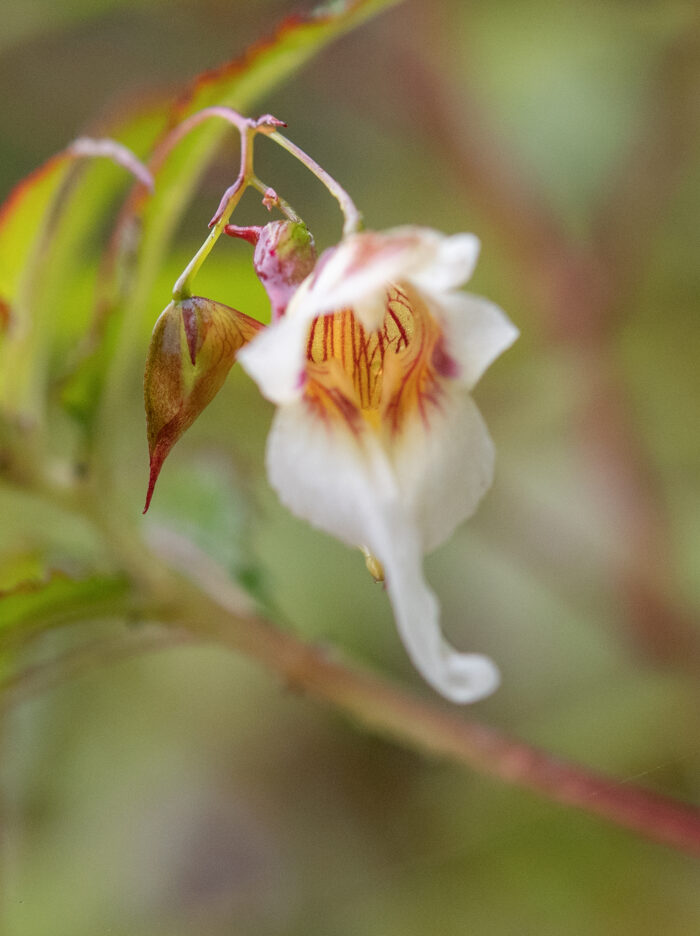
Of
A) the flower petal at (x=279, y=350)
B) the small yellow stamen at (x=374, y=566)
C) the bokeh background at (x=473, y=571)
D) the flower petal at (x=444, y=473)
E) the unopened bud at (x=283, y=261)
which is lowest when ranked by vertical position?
the bokeh background at (x=473, y=571)

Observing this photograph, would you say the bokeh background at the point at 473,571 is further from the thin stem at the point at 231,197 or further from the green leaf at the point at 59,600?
the thin stem at the point at 231,197

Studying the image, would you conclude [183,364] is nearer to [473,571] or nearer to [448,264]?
[448,264]

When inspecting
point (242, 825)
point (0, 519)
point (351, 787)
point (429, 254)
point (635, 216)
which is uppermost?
point (429, 254)

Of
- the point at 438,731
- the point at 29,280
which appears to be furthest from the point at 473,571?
the point at 29,280

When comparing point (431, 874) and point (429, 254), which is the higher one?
point (429, 254)

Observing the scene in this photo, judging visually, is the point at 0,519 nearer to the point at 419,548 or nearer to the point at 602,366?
the point at 602,366

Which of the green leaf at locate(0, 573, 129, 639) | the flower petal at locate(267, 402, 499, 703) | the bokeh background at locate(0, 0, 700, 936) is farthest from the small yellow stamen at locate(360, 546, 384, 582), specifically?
the bokeh background at locate(0, 0, 700, 936)

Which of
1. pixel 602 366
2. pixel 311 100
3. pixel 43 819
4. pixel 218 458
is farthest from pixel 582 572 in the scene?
pixel 311 100

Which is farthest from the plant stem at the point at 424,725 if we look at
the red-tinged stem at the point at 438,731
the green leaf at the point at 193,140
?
the green leaf at the point at 193,140
